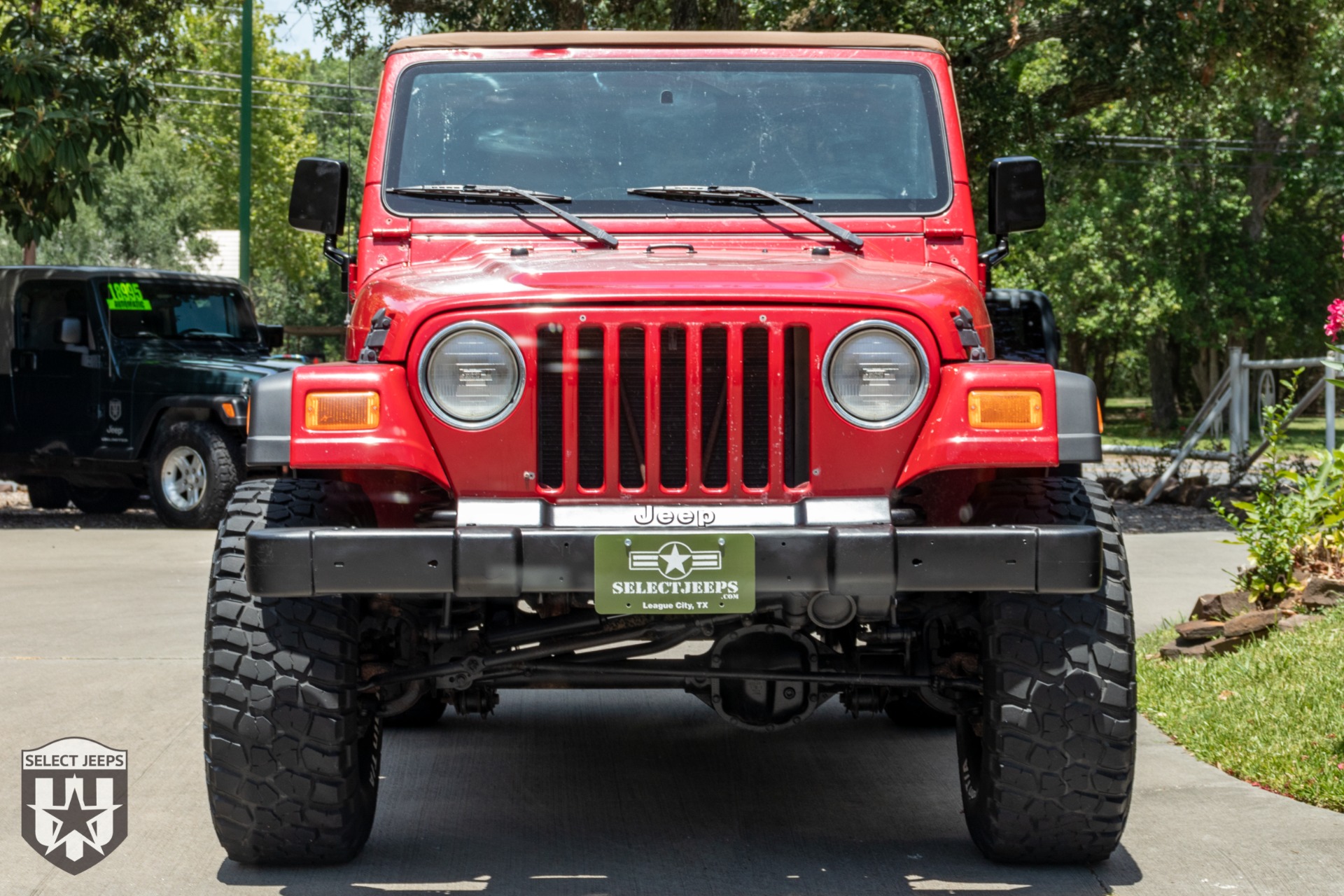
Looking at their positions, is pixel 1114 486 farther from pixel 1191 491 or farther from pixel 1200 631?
pixel 1200 631

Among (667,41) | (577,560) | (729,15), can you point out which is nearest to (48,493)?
(729,15)

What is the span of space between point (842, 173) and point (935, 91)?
450 mm

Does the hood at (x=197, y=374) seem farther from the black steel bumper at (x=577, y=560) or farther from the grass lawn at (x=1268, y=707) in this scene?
the black steel bumper at (x=577, y=560)

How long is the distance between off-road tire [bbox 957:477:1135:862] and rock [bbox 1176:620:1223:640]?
314cm

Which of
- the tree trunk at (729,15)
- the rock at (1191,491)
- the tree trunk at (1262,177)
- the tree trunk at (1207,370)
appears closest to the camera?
the tree trunk at (729,15)

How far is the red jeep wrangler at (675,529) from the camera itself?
374 cm

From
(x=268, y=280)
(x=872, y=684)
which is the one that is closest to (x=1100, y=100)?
(x=872, y=684)

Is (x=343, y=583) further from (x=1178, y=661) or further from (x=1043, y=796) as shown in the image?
(x=1178, y=661)

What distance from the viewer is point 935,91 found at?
5.24 m

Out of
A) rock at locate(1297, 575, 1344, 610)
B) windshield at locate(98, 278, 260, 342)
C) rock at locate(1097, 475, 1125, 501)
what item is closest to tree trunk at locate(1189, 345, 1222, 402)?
rock at locate(1097, 475, 1125, 501)

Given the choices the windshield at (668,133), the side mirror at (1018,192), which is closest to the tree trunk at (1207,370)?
the side mirror at (1018,192)

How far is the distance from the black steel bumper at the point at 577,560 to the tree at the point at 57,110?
1014cm

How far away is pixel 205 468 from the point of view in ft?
43.7

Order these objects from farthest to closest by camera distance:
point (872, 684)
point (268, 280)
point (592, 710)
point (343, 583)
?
point (268, 280)
point (592, 710)
point (872, 684)
point (343, 583)
